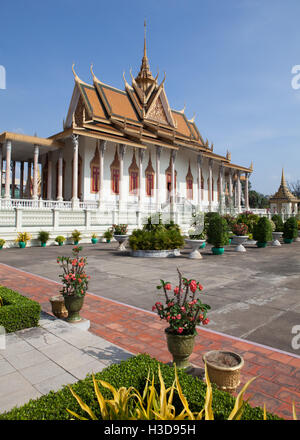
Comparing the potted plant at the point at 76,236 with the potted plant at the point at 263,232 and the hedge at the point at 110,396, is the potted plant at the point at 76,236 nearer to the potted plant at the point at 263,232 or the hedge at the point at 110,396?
the potted plant at the point at 263,232

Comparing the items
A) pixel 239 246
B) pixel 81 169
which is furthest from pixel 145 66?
pixel 239 246

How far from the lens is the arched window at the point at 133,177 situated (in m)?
29.2

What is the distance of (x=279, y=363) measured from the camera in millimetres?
3832

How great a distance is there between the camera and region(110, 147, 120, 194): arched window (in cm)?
2770

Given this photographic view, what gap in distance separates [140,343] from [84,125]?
23165mm

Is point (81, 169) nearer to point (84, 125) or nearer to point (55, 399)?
point (84, 125)

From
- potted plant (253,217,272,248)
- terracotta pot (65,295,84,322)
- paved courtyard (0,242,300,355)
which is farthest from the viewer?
potted plant (253,217,272,248)

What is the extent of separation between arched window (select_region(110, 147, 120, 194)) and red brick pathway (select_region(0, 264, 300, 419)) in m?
21.3

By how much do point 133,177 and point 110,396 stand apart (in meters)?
27.6

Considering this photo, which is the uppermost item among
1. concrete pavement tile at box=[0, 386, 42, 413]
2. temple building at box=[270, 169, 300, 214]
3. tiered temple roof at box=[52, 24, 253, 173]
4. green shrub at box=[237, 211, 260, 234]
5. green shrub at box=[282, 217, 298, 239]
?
tiered temple roof at box=[52, 24, 253, 173]

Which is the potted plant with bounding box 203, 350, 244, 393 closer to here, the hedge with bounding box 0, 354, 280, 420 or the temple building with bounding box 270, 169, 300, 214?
the hedge with bounding box 0, 354, 280, 420

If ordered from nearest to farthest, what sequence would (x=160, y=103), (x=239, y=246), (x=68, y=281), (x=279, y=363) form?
(x=279, y=363), (x=68, y=281), (x=239, y=246), (x=160, y=103)

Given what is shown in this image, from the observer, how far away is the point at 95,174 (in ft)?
87.7

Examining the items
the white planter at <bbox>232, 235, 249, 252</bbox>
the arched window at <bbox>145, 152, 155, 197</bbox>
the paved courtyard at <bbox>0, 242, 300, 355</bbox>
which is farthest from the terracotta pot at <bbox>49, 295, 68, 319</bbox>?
the arched window at <bbox>145, 152, 155, 197</bbox>
